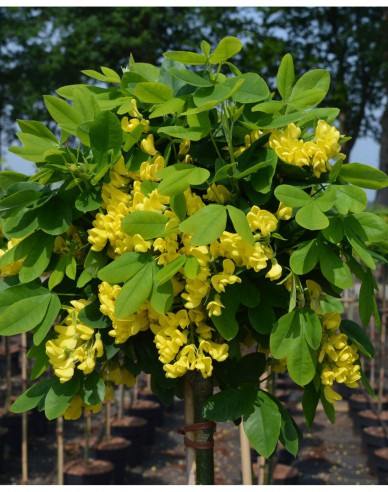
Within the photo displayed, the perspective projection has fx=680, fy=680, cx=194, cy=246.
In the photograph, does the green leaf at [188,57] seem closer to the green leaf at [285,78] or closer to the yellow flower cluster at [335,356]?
the green leaf at [285,78]

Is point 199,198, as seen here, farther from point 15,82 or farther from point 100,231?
point 15,82

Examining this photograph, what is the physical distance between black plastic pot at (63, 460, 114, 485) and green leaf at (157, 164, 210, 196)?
11.5 feet

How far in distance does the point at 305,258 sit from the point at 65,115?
0.61 meters

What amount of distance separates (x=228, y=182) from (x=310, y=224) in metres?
0.22

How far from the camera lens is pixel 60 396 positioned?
1481 millimetres

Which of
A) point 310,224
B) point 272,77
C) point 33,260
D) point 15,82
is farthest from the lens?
point 15,82

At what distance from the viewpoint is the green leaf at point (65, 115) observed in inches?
57.7

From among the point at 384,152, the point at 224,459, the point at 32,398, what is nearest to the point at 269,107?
the point at 32,398

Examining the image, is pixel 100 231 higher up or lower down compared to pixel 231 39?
lower down

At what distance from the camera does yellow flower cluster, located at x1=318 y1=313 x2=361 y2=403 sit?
1.41 meters

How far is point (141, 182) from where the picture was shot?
142cm

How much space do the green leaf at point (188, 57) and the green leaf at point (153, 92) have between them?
69 mm

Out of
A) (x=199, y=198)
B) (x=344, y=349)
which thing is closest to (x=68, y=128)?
(x=199, y=198)

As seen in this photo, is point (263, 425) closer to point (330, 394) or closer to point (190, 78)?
point (330, 394)
